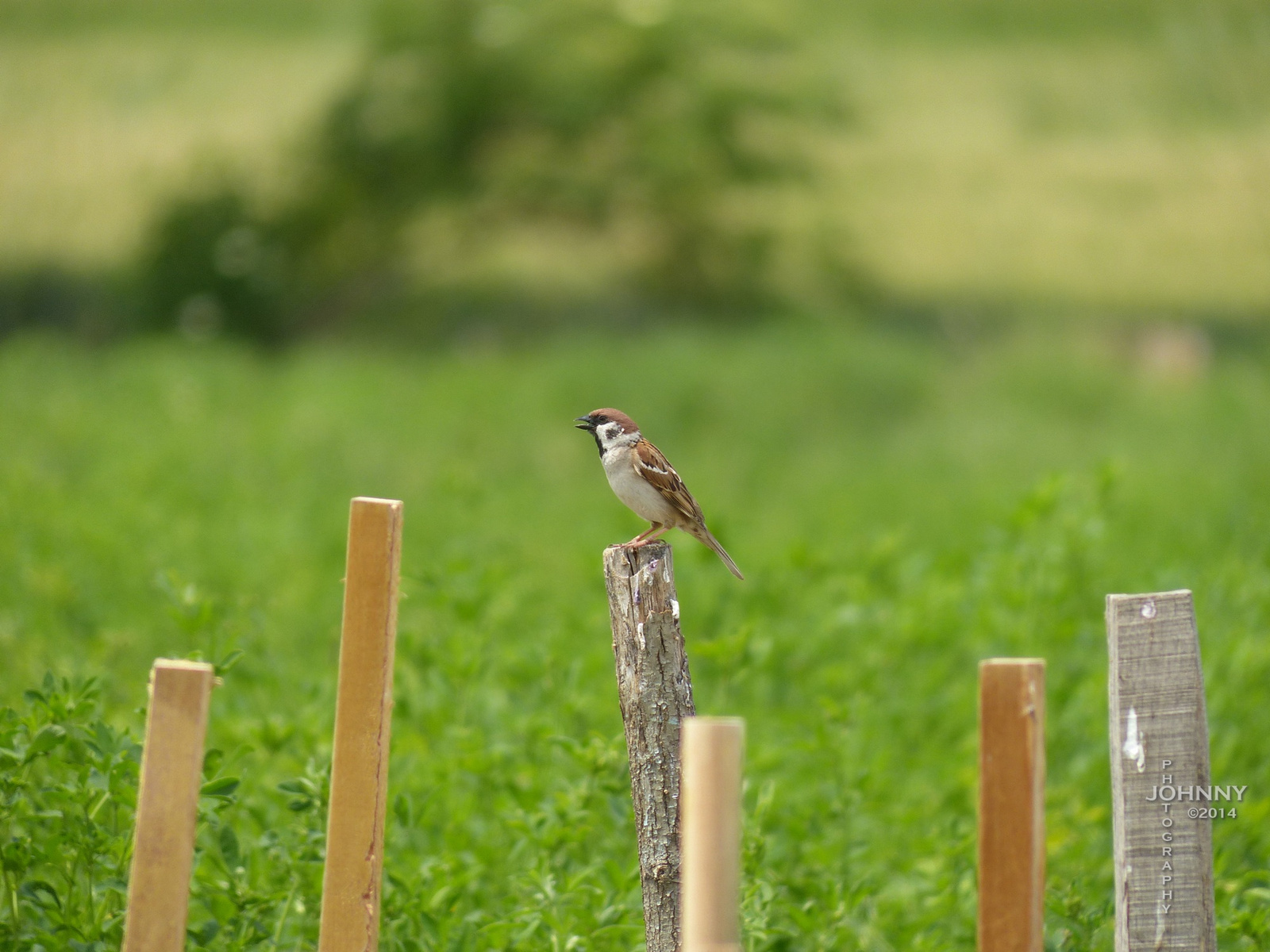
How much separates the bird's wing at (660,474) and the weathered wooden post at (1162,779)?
1833 mm

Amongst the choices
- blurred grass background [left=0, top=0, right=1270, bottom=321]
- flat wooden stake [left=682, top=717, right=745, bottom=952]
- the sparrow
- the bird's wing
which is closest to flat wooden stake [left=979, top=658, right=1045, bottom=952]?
flat wooden stake [left=682, top=717, right=745, bottom=952]

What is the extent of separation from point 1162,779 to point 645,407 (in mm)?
10881

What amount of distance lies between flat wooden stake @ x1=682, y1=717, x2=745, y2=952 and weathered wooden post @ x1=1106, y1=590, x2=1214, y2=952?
90 cm

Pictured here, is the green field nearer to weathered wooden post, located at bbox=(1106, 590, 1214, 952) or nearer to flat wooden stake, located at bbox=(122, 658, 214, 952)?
weathered wooden post, located at bbox=(1106, 590, 1214, 952)

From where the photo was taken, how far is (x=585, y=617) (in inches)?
234

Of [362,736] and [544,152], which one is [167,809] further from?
[544,152]

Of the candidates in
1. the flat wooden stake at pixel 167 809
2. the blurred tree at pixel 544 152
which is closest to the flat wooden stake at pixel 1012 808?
the flat wooden stake at pixel 167 809

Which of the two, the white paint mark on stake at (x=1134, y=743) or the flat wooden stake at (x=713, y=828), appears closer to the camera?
the flat wooden stake at (x=713, y=828)

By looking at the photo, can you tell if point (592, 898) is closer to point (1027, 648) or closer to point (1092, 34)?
point (1027, 648)

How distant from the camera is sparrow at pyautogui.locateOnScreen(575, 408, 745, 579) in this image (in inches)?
156

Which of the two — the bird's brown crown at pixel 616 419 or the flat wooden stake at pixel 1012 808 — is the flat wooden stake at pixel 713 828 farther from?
the bird's brown crown at pixel 616 419

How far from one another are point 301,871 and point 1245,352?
52.8ft

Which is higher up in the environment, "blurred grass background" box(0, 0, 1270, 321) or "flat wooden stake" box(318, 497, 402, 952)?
"blurred grass background" box(0, 0, 1270, 321)

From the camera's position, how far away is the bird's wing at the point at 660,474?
396 cm
